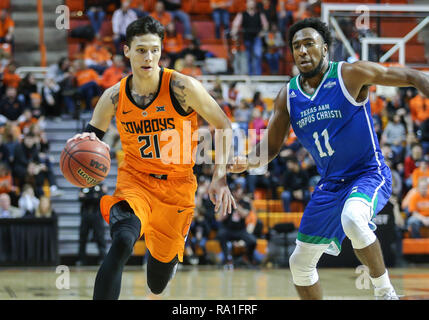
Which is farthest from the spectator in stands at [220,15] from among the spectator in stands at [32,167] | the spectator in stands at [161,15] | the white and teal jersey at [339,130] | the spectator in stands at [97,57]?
the white and teal jersey at [339,130]

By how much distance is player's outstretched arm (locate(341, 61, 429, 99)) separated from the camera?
4691 millimetres

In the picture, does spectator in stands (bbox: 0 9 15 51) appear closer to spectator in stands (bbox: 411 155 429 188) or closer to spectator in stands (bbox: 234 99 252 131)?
spectator in stands (bbox: 234 99 252 131)

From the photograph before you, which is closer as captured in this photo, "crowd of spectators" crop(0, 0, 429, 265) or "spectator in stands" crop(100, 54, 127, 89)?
"crowd of spectators" crop(0, 0, 429, 265)

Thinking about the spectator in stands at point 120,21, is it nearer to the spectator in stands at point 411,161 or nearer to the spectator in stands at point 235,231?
the spectator in stands at point 235,231

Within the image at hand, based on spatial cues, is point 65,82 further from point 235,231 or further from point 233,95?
point 235,231

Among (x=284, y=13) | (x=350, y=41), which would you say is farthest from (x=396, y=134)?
(x=284, y=13)

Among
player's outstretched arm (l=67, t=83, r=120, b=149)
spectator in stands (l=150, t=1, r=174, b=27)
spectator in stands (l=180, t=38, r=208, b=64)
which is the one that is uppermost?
spectator in stands (l=150, t=1, r=174, b=27)

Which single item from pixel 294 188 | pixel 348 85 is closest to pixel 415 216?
pixel 294 188

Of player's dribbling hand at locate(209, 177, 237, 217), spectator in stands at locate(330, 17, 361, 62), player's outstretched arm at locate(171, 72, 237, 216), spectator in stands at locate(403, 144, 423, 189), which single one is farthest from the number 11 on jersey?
spectator in stands at locate(330, 17, 361, 62)

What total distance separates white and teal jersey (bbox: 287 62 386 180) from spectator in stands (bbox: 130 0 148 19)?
10089 mm

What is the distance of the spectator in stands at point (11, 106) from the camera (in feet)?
41.7

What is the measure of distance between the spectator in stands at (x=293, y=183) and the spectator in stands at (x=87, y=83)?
408 centimetres

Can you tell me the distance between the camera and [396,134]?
41.7 feet

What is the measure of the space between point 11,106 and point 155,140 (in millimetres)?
8614
